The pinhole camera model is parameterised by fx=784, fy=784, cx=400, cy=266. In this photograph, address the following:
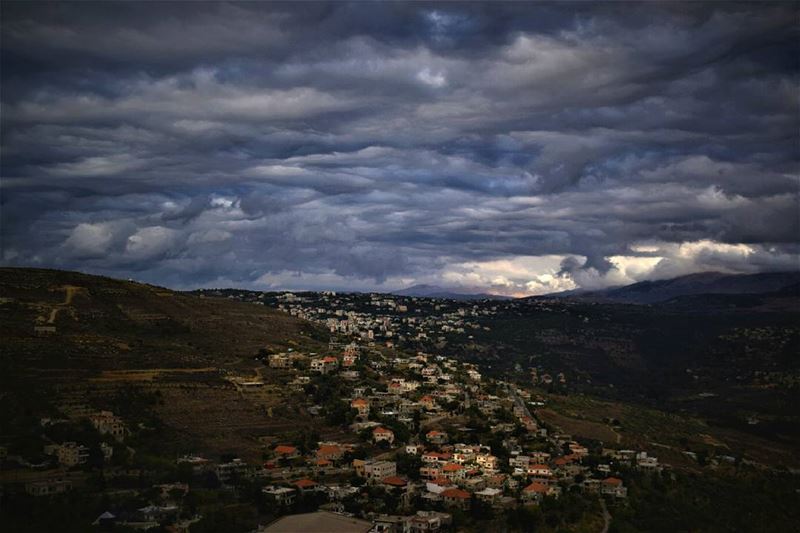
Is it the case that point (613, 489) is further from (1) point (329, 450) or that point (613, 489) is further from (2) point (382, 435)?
(1) point (329, 450)

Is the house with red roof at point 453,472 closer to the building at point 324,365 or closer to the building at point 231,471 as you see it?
the building at point 231,471

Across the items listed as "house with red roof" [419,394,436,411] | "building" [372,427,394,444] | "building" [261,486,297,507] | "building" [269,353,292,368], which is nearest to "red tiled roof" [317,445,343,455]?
"building" [372,427,394,444]

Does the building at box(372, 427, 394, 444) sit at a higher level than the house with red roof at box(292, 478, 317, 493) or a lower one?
higher

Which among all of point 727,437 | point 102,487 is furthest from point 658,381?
point 102,487

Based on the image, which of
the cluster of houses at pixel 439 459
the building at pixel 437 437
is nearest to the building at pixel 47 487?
the cluster of houses at pixel 439 459

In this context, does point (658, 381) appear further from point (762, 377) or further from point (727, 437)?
point (727, 437)

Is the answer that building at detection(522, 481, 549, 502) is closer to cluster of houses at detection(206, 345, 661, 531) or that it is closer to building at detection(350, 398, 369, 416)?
cluster of houses at detection(206, 345, 661, 531)

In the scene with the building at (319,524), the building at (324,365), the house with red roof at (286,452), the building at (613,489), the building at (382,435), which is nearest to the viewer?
the building at (319,524)

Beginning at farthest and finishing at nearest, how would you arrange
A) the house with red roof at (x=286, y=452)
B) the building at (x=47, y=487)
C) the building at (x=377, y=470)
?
the house with red roof at (x=286, y=452) < the building at (x=377, y=470) < the building at (x=47, y=487)

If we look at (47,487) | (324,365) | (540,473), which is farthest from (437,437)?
(47,487)
